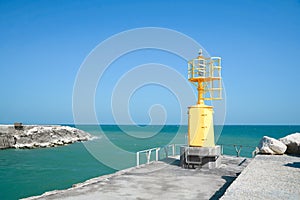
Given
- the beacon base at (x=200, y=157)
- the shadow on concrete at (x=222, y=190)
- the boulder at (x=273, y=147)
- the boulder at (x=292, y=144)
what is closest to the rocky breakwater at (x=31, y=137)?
the beacon base at (x=200, y=157)

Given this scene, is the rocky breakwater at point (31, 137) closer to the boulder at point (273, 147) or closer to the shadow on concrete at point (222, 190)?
the boulder at point (273, 147)

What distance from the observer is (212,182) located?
10.9 m

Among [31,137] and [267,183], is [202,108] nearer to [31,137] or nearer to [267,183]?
[267,183]

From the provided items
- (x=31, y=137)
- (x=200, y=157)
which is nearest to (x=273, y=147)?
(x=200, y=157)

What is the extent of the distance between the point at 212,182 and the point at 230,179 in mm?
983

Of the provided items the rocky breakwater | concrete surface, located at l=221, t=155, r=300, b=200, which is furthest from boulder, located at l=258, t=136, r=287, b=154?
the rocky breakwater

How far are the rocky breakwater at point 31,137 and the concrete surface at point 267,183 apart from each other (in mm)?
49665

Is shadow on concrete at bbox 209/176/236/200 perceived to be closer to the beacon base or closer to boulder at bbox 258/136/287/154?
the beacon base

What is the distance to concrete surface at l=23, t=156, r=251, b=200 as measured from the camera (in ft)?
29.4

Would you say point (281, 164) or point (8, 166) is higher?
point (281, 164)

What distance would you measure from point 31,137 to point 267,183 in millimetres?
55833

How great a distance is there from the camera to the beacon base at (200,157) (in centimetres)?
1359

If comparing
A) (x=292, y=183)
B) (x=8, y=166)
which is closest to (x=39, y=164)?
(x=8, y=166)

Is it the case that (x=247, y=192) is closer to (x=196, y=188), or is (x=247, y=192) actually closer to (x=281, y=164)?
(x=196, y=188)
